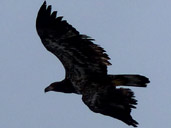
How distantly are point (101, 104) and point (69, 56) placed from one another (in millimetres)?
1133

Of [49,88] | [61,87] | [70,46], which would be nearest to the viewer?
[70,46]

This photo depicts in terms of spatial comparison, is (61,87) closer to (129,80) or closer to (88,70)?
(88,70)

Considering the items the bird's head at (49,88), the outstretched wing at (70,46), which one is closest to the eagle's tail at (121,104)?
the outstretched wing at (70,46)

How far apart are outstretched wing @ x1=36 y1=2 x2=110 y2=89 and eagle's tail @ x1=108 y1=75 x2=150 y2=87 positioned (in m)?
0.27

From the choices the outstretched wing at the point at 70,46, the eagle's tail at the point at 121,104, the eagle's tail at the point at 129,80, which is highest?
the outstretched wing at the point at 70,46

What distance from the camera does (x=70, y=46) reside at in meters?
22.1

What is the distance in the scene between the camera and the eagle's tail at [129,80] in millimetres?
22000

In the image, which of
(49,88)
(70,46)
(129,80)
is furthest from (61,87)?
(129,80)

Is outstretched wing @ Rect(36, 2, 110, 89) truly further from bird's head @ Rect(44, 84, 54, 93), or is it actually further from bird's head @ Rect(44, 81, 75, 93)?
bird's head @ Rect(44, 84, 54, 93)

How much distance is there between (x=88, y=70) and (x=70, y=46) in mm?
610

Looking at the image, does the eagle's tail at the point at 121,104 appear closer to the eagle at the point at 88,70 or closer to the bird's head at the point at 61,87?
the eagle at the point at 88,70

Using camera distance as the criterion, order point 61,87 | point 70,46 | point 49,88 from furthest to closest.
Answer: point 49,88
point 61,87
point 70,46

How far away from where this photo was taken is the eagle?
22.0 meters

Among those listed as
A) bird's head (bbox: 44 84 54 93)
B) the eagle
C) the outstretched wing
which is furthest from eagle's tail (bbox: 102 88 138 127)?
bird's head (bbox: 44 84 54 93)
